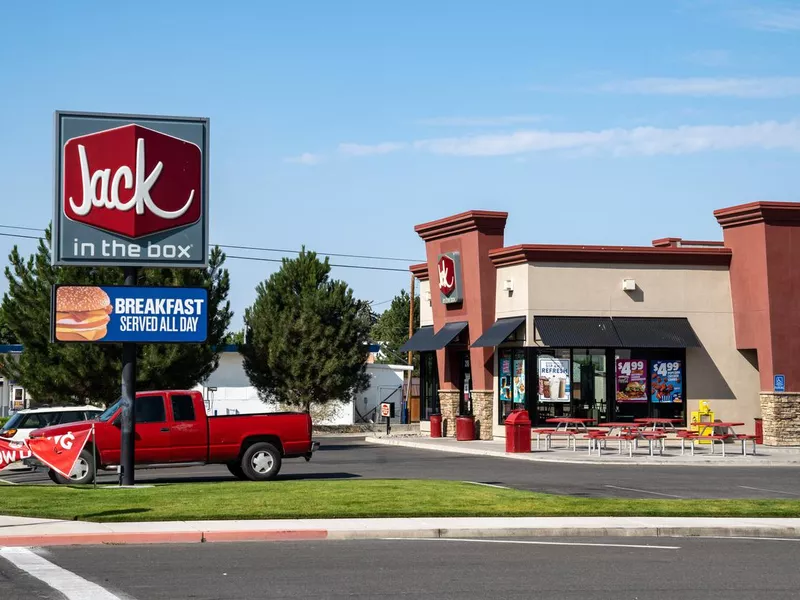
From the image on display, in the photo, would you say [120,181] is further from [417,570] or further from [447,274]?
[447,274]

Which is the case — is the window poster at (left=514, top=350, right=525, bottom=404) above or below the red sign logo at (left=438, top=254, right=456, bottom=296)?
below

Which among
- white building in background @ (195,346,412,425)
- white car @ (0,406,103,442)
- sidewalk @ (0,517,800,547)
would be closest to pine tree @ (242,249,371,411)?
white building in background @ (195,346,412,425)

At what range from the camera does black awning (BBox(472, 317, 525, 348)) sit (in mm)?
39469

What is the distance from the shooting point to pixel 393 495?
1933cm

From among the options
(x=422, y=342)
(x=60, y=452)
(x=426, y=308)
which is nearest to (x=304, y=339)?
(x=426, y=308)

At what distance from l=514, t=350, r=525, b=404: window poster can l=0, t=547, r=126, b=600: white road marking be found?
2697cm

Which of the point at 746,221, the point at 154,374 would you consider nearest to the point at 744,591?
the point at 746,221

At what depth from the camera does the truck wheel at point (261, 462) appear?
81.0 feet

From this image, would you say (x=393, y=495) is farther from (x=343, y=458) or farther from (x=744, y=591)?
(x=343, y=458)

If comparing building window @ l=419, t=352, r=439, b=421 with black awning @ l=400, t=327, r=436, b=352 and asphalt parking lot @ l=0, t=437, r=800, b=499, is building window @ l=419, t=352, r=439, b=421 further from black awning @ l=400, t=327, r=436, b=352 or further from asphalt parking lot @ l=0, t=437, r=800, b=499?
asphalt parking lot @ l=0, t=437, r=800, b=499

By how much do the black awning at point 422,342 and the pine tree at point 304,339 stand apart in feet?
22.4

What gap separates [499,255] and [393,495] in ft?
74.3

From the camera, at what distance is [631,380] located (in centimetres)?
3981

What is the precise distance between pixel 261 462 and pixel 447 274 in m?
20.0
